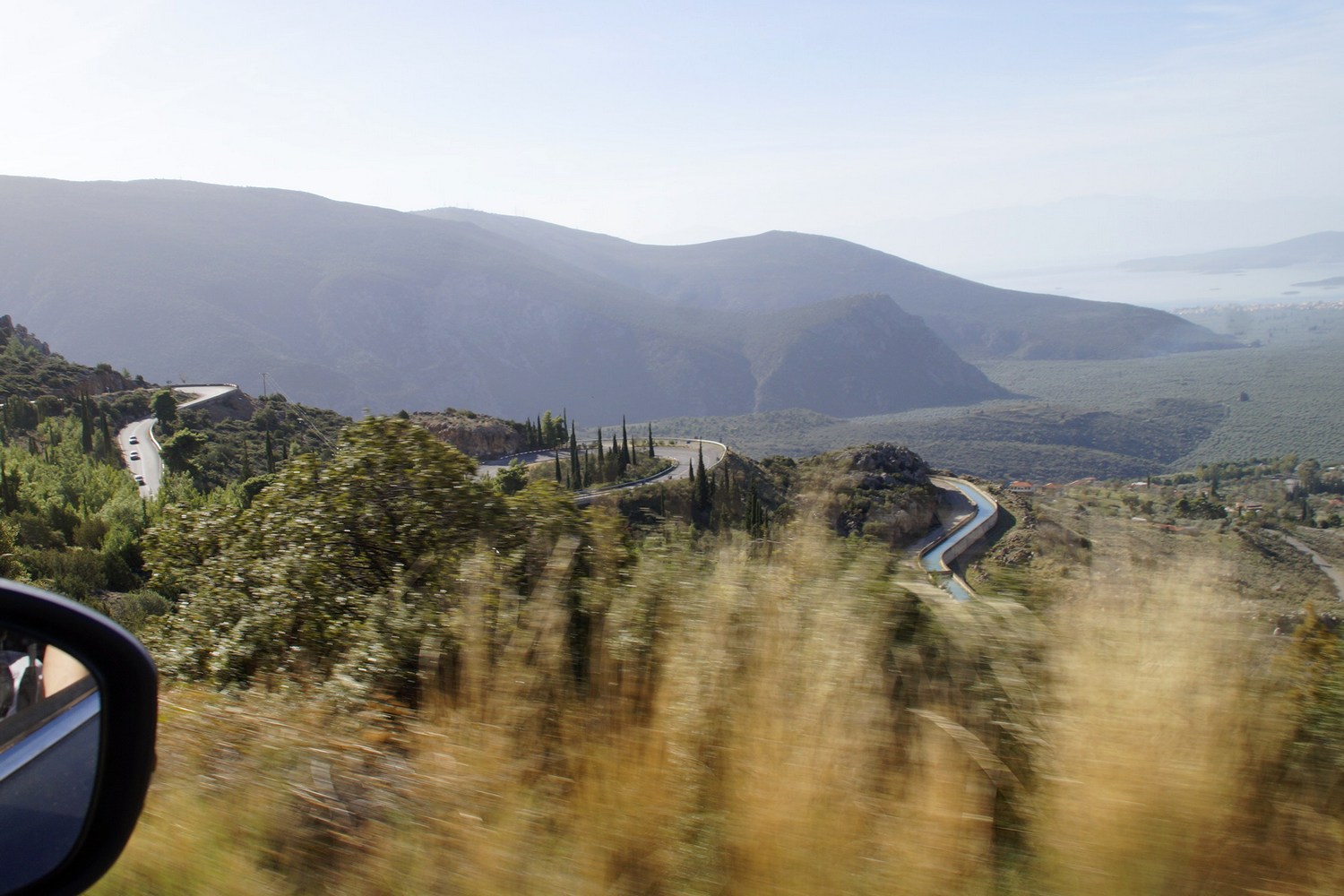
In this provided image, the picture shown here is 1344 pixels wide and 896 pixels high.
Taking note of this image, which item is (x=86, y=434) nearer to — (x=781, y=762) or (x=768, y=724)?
(x=768, y=724)

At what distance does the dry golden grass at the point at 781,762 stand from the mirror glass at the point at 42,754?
740 millimetres

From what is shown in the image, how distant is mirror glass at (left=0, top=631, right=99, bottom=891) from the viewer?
2.04 meters

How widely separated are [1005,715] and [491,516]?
4.15 m

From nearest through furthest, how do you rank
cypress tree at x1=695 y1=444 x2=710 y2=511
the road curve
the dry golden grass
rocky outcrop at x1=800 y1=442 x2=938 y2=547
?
the dry golden grass, rocky outcrop at x1=800 y1=442 x2=938 y2=547, cypress tree at x1=695 y1=444 x2=710 y2=511, the road curve

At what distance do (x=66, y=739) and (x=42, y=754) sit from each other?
7 centimetres

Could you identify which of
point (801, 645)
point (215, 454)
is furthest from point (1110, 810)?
point (215, 454)

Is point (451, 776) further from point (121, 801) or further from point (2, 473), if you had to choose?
point (2, 473)

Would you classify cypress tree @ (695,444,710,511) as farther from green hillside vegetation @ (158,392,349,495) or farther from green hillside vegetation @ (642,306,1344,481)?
green hillside vegetation @ (642,306,1344,481)

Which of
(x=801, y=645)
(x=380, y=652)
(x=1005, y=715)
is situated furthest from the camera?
(x=380, y=652)

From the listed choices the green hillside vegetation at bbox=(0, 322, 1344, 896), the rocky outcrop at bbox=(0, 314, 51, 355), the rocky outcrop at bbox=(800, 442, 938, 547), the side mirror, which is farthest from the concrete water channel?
the rocky outcrop at bbox=(0, 314, 51, 355)

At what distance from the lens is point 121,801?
2246 millimetres

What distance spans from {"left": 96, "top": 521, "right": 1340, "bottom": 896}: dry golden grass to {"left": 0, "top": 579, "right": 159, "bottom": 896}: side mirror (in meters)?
0.68

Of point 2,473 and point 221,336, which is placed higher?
point 221,336

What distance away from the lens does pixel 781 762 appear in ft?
9.95
